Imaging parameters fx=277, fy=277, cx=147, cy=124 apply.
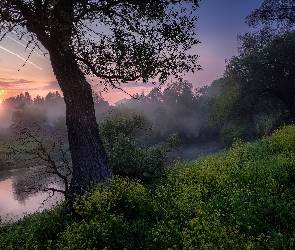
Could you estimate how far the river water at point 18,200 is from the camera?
60.8ft

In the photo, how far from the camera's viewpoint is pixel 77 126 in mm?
11055

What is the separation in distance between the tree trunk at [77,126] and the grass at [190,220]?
3.75 feet

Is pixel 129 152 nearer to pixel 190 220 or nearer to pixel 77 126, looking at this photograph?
pixel 77 126

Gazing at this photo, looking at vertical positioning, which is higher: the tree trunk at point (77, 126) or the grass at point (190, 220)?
the tree trunk at point (77, 126)

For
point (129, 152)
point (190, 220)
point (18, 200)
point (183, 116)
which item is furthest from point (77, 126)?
point (183, 116)

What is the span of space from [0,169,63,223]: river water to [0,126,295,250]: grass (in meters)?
6.24

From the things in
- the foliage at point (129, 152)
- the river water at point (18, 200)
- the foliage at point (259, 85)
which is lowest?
the river water at point (18, 200)

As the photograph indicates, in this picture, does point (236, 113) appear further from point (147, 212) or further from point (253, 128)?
point (147, 212)

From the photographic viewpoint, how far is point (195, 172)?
11.7m

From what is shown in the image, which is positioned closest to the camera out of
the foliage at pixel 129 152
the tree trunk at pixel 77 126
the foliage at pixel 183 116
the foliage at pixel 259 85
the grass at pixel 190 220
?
the grass at pixel 190 220

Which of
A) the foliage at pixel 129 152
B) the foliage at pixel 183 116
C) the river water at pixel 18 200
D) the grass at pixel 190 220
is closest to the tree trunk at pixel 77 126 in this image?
the grass at pixel 190 220

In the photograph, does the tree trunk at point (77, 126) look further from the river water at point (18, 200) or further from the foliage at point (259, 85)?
the foliage at point (259, 85)

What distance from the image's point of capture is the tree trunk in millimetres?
11008

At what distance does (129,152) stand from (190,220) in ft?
37.0
